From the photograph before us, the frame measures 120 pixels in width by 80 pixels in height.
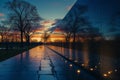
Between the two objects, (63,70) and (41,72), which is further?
(63,70)

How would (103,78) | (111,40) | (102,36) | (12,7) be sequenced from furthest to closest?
1. (12,7)
2. (102,36)
3. (111,40)
4. (103,78)

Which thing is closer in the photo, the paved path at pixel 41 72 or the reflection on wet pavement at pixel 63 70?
the reflection on wet pavement at pixel 63 70

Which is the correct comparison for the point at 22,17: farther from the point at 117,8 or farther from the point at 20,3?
the point at 117,8

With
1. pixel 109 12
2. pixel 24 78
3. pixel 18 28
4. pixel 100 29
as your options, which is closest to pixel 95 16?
pixel 100 29

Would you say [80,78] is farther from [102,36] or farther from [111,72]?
[102,36]

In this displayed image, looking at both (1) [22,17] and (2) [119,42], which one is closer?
(2) [119,42]

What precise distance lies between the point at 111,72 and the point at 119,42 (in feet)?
3.65

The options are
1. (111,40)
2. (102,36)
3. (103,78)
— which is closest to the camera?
(103,78)

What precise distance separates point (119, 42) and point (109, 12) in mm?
1632

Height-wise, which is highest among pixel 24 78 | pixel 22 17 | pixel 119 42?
pixel 22 17

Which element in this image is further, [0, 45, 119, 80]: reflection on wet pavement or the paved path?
the paved path

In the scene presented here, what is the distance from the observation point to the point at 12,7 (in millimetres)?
57094

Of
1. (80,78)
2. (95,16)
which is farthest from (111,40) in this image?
(95,16)

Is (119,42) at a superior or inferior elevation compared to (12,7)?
inferior
